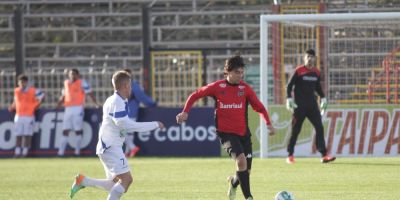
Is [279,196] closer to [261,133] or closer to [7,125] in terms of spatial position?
[261,133]

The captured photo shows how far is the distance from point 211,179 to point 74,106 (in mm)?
8668

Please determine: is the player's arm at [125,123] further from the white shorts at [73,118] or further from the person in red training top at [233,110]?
the white shorts at [73,118]

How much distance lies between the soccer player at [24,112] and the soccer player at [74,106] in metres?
0.69

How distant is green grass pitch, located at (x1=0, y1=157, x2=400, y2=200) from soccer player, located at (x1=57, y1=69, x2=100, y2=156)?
2327mm

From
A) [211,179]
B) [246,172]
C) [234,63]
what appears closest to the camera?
[246,172]

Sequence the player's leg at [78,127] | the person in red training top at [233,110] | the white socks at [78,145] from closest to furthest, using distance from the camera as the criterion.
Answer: the person in red training top at [233,110]
the player's leg at [78,127]
the white socks at [78,145]

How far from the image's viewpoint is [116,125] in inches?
405

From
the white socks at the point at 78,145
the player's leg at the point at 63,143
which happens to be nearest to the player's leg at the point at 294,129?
the white socks at the point at 78,145

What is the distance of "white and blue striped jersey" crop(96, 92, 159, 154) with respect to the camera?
1012 centimetres

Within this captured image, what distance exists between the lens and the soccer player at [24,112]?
22938 mm

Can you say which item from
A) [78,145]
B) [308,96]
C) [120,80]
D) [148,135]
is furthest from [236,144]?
[78,145]

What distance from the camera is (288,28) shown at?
70.2 ft

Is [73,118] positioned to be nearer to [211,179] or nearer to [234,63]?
[211,179]

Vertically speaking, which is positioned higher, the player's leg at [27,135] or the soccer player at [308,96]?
the soccer player at [308,96]
